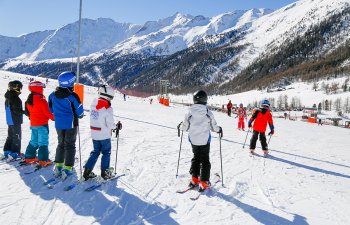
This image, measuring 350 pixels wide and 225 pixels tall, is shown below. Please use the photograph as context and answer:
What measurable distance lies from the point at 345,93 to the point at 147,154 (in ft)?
393

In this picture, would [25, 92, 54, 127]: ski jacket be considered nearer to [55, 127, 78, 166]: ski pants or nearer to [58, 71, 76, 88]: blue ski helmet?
[55, 127, 78, 166]: ski pants

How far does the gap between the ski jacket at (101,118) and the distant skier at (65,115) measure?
0.39m

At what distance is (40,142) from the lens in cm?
694

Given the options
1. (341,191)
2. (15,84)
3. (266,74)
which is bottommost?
(341,191)

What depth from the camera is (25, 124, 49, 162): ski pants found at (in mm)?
6914

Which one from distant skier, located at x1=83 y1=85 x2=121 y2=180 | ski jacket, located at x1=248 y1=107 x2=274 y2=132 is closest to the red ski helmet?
distant skier, located at x1=83 y1=85 x2=121 y2=180

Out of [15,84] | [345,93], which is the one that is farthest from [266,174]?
[345,93]

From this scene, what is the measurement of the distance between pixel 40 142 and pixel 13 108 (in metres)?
1.17

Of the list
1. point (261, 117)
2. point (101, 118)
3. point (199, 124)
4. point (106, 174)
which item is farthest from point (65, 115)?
point (261, 117)

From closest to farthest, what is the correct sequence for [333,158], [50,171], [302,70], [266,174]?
[50,171] < [266,174] < [333,158] < [302,70]

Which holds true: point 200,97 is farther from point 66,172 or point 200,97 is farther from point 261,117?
point 261,117

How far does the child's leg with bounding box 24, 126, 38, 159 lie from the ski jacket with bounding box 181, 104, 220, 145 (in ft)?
Answer: 10.4

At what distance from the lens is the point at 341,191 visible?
7.05 meters

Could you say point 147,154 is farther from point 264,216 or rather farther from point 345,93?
point 345,93
